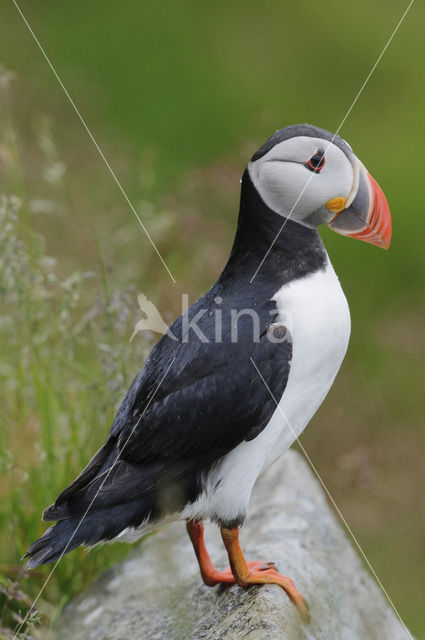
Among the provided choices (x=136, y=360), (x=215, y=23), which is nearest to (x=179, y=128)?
(x=215, y=23)

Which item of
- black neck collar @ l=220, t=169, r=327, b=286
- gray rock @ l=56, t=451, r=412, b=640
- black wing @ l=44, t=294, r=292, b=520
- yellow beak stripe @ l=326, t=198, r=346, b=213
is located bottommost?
gray rock @ l=56, t=451, r=412, b=640

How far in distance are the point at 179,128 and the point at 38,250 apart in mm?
3757

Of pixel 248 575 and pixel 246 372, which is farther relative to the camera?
pixel 248 575

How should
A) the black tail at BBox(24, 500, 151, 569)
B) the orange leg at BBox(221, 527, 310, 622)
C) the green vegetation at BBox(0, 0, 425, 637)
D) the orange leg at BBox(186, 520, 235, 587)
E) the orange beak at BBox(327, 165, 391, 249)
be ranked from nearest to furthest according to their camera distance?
the black tail at BBox(24, 500, 151, 569), the orange beak at BBox(327, 165, 391, 249), the orange leg at BBox(221, 527, 310, 622), the orange leg at BBox(186, 520, 235, 587), the green vegetation at BBox(0, 0, 425, 637)

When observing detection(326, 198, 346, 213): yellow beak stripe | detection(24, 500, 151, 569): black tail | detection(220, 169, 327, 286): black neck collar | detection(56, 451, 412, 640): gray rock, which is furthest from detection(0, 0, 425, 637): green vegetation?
detection(326, 198, 346, 213): yellow beak stripe

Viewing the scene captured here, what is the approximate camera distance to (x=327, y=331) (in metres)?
2.60

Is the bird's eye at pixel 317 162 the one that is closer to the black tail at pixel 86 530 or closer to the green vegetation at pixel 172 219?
the green vegetation at pixel 172 219

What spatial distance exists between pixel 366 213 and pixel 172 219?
4.28 ft

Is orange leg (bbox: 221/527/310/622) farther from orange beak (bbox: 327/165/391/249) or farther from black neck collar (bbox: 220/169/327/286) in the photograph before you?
orange beak (bbox: 327/165/391/249)

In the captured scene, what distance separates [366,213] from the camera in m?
2.61

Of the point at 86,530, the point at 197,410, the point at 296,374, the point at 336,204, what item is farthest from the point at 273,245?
the point at 86,530

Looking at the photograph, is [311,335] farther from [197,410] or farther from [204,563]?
[204,563]

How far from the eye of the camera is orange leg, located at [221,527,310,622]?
2.73 metres

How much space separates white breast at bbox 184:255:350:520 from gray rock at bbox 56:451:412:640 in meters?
0.24
